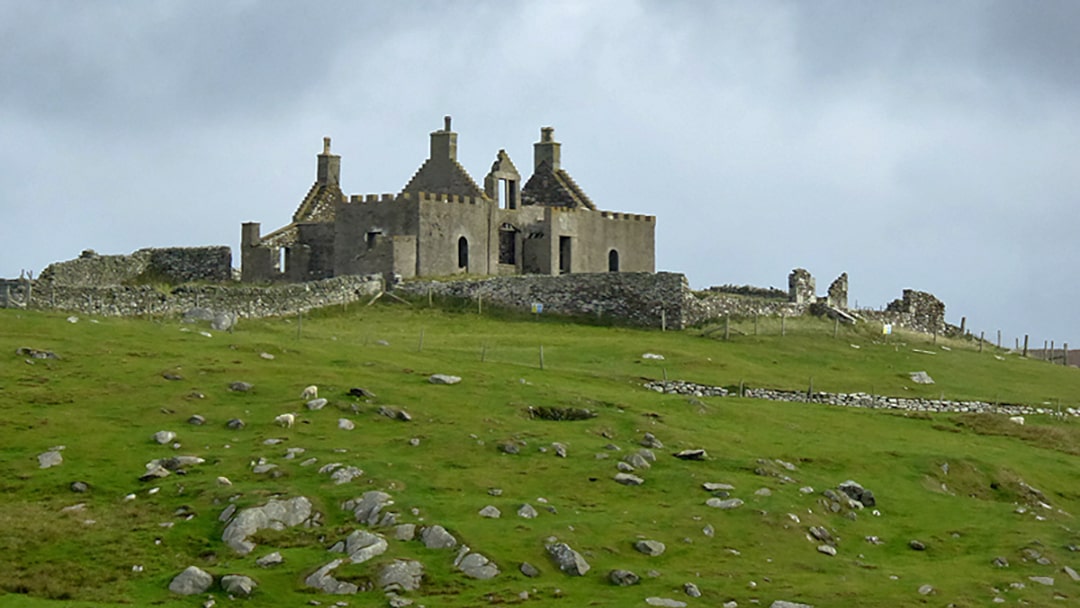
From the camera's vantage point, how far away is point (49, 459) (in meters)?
38.0

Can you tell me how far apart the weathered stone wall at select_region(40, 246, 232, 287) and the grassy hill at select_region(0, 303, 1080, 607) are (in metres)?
27.5

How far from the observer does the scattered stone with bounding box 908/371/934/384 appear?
6488 cm

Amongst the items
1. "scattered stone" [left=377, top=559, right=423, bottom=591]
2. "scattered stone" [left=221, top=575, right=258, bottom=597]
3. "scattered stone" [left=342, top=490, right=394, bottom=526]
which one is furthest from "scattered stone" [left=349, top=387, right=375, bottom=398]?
"scattered stone" [left=221, top=575, right=258, bottom=597]

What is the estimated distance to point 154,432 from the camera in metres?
40.7

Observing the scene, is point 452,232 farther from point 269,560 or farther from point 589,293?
point 269,560

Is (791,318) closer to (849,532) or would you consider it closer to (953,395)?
(953,395)

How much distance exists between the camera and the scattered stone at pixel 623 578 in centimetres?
3145

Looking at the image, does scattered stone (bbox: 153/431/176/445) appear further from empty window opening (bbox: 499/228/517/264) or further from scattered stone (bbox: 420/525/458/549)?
empty window opening (bbox: 499/228/517/264)

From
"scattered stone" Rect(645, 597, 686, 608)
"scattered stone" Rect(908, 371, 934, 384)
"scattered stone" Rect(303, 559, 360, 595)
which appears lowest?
"scattered stone" Rect(645, 597, 686, 608)

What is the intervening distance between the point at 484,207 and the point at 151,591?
177 ft

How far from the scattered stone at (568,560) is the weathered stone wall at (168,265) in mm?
55164

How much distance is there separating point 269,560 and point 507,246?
5415 cm

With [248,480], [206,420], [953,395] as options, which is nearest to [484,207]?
[953,395]

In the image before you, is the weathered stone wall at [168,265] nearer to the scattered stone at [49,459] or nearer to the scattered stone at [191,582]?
the scattered stone at [49,459]
